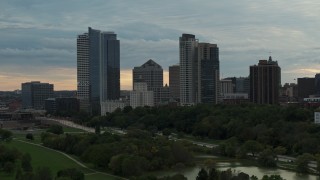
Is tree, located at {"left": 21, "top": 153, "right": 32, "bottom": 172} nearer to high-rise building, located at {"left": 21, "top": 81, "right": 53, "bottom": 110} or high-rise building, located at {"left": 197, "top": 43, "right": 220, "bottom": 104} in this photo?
high-rise building, located at {"left": 197, "top": 43, "right": 220, "bottom": 104}

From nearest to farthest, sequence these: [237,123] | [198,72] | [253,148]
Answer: [253,148] → [237,123] → [198,72]

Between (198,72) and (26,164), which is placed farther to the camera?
(198,72)

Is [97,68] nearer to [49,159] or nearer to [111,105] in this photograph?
[111,105]

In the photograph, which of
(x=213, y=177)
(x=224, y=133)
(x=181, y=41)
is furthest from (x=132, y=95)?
(x=213, y=177)

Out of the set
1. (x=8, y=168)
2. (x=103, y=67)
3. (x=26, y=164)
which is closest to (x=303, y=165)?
(x=26, y=164)

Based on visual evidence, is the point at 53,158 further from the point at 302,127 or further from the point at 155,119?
the point at 155,119

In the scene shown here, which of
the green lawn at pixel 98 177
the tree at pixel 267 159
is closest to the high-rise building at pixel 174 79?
the tree at pixel 267 159

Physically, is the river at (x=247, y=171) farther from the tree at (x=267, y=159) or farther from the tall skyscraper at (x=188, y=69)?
the tall skyscraper at (x=188, y=69)
